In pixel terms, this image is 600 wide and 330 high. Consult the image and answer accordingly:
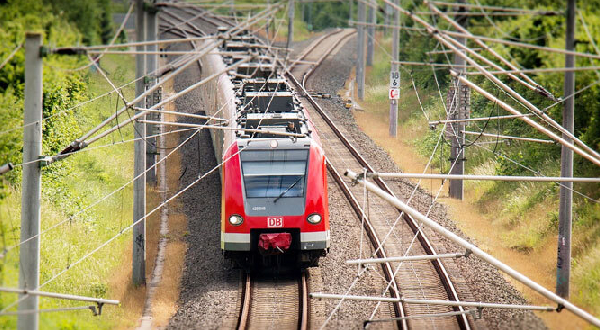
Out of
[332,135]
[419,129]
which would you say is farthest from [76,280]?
[419,129]

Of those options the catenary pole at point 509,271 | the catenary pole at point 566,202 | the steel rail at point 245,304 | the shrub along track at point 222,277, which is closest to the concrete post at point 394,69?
the shrub along track at point 222,277

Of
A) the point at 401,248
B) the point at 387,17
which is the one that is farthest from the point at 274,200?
the point at 387,17

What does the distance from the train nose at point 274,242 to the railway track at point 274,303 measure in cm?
88

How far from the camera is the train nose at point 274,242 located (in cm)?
1581

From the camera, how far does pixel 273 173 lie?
16203 millimetres

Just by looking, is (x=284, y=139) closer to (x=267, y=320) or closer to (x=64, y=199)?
(x=267, y=320)

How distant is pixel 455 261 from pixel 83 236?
889 cm

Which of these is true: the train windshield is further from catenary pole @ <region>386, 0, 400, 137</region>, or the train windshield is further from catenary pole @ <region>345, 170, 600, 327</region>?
catenary pole @ <region>386, 0, 400, 137</region>

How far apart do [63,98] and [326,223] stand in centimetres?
1002

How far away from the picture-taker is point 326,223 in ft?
53.3

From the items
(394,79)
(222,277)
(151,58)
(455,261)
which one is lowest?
(222,277)

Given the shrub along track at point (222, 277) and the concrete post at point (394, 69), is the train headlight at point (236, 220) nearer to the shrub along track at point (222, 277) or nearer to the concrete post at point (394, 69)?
the shrub along track at point (222, 277)

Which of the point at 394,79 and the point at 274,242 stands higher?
the point at 394,79

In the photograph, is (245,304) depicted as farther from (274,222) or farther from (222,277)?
(222,277)
